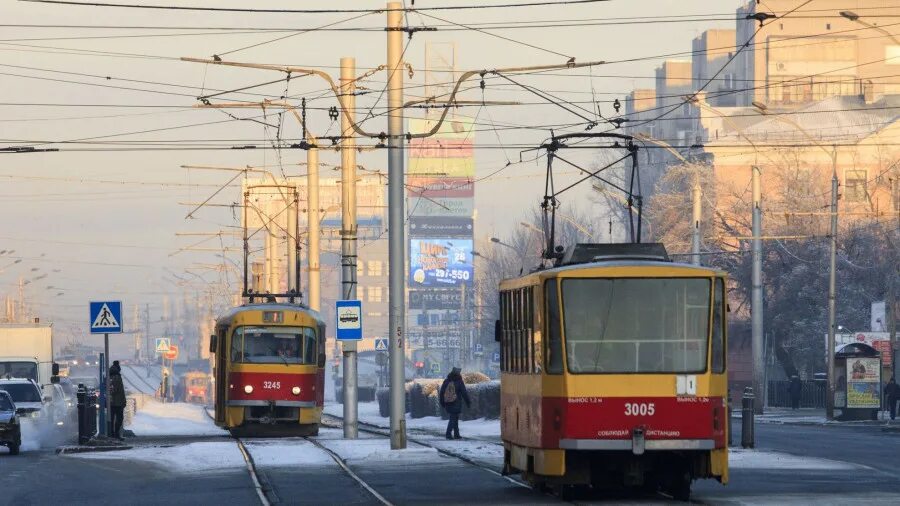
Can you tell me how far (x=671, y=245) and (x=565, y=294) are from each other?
58.9 m

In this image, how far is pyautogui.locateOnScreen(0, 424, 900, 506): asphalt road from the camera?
773 inches

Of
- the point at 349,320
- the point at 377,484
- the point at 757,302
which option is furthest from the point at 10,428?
the point at 757,302

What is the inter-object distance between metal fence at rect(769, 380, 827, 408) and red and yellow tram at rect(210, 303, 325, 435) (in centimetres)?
3317

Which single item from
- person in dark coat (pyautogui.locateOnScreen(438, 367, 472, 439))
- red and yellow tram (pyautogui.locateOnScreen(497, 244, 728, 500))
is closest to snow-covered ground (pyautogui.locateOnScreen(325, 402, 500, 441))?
person in dark coat (pyautogui.locateOnScreen(438, 367, 472, 439))

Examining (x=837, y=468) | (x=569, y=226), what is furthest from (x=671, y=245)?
(x=837, y=468)

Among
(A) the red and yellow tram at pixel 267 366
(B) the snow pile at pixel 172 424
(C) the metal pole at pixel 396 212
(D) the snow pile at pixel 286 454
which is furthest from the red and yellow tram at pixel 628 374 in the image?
(B) the snow pile at pixel 172 424

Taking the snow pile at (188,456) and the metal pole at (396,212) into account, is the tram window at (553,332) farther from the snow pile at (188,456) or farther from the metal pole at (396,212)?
the metal pole at (396,212)

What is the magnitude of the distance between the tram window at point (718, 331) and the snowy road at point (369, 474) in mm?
1421

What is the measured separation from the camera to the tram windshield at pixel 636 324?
18.8m

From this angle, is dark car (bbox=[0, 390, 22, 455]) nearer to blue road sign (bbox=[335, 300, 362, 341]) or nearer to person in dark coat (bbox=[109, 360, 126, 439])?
person in dark coat (bbox=[109, 360, 126, 439])

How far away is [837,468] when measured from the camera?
25.4 metres

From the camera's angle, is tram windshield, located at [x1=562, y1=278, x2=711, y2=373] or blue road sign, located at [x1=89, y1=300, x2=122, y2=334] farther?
blue road sign, located at [x1=89, y1=300, x2=122, y2=334]

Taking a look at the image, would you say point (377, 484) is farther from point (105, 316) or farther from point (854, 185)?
point (854, 185)

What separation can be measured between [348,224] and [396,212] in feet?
11.6
